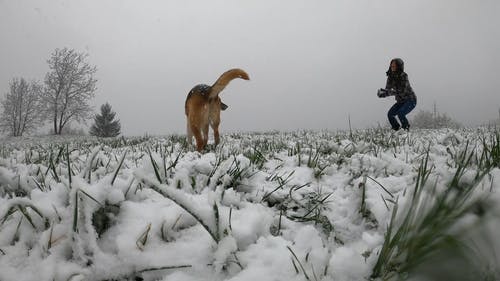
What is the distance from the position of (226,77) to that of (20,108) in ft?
152

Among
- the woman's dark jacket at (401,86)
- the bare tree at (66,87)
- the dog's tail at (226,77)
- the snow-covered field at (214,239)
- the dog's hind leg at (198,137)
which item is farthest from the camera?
the bare tree at (66,87)

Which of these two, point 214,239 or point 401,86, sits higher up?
point 401,86

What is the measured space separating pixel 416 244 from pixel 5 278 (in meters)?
0.93

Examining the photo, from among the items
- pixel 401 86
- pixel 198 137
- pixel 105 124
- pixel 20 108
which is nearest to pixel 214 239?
pixel 198 137

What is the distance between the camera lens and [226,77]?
150 inches

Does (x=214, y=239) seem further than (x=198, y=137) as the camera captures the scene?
No

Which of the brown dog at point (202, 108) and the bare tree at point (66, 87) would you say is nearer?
the brown dog at point (202, 108)

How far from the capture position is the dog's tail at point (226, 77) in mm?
3459

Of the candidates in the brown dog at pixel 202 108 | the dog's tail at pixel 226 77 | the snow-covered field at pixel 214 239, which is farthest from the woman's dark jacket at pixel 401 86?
the snow-covered field at pixel 214 239

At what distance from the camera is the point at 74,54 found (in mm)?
33031

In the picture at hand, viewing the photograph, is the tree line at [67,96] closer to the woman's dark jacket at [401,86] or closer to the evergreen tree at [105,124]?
the evergreen tree at [105,124]

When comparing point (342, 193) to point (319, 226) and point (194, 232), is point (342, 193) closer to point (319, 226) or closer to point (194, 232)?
point (319, 226)

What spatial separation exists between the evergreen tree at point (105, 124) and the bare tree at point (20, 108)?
9.93 metres

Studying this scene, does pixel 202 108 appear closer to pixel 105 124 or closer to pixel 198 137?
pixel 198 137
